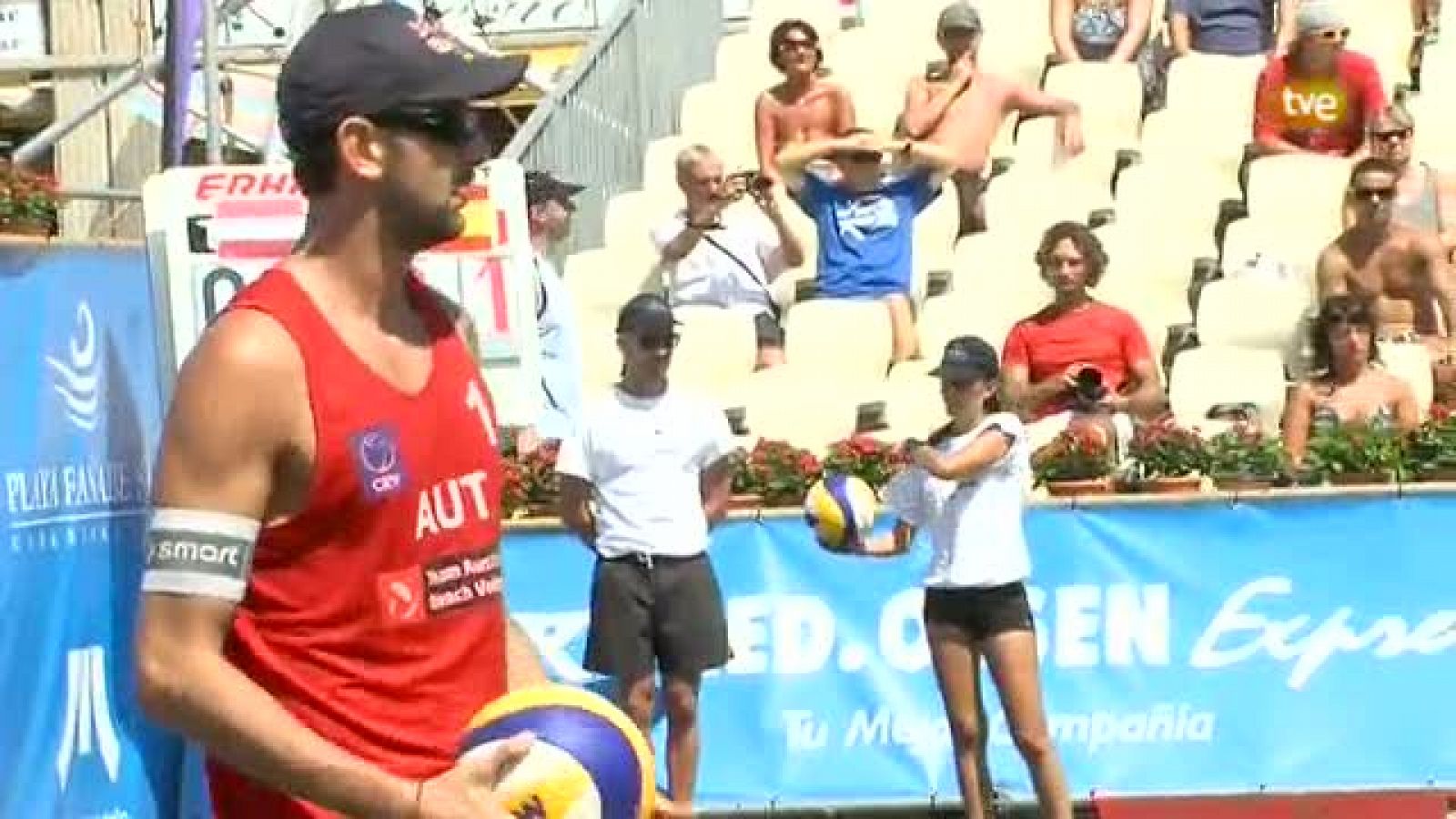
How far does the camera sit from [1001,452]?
10.4 meters

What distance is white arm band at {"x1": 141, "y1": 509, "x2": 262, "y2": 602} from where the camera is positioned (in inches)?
151

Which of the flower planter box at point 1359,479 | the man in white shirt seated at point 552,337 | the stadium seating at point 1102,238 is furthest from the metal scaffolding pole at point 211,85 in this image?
the flower planter box at point 1359,479

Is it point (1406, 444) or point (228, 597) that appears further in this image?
point (1406, 444)

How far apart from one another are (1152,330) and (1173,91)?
1.95 meters

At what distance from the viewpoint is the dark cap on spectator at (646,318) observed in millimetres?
10914

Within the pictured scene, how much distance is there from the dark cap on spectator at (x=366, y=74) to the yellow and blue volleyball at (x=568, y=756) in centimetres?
79

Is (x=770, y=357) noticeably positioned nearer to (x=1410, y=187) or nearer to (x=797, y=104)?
(x=797, y=104)

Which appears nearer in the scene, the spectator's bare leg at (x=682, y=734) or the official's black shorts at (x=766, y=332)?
the spectator's bare leg at (x=682, y=734)

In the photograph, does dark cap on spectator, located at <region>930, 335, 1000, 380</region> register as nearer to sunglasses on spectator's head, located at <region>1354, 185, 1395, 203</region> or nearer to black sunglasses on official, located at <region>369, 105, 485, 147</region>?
sunglasses on spectator's head, located at <region>1354, 185, 1395, 203</region>

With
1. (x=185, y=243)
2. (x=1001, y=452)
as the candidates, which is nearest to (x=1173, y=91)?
(x=1001, y=452)

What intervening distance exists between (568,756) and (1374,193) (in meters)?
9.76

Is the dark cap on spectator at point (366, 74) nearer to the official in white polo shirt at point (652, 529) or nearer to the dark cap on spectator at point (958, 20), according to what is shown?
the official in white polo shirt at point (652, 529)

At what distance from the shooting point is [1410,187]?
45.6ft

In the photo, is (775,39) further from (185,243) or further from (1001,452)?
(185,243)
